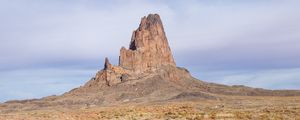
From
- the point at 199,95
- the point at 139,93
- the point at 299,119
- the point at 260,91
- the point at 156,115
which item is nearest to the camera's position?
the point at 299,119

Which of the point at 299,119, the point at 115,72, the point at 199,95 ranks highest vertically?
the point at 115,72

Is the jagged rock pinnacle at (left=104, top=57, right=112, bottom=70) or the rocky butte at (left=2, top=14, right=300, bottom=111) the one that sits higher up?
the jagged rock pinnacle at (left=104, top=57, right=112, bottom=70)

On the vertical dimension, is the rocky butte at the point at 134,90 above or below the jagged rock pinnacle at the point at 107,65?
below

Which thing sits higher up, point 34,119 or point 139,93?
point 139,93

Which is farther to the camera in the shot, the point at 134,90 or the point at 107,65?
the point at 107,65

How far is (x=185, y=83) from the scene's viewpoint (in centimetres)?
19712

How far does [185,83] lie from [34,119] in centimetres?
14442

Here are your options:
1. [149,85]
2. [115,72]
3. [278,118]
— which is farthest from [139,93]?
[278,118]

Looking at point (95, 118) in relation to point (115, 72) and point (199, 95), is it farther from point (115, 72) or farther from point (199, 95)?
point (115, 72)

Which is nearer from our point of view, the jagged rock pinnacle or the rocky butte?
the rocky butte

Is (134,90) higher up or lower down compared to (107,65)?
lower down

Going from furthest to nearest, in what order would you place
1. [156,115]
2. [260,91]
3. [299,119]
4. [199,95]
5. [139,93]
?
[260,91], [139,93], [199,95], [156,115], [299,119]

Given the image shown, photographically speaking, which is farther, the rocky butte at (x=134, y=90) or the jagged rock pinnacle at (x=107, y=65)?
the jagged rock pinnacle at (x=107, y=65)

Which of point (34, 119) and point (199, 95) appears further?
point (199, 95)
